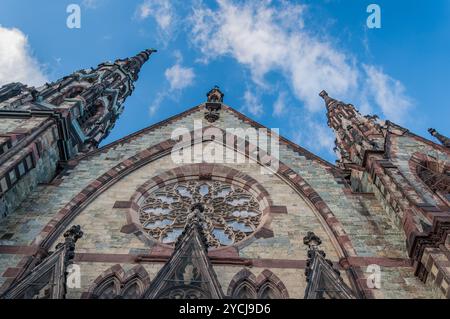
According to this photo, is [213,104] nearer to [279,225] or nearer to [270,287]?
[279,225]

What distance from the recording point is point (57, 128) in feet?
47.0

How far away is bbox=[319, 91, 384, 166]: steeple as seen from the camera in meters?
15.0

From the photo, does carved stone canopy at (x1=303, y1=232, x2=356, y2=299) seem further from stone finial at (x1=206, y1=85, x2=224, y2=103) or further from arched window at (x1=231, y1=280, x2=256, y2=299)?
stone finial at (x1=206, y1=85, x2=224, y2=103)

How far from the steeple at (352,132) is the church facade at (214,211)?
0.43ft

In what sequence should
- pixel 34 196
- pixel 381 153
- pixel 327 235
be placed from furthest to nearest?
1. pixel 381 153
2. pixel 34 196
3. pixel 327 235

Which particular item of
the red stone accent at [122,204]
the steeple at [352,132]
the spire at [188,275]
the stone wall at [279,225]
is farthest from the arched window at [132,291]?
the steeple at [352,132]

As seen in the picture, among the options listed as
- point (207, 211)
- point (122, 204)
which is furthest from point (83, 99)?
point (207, 211)

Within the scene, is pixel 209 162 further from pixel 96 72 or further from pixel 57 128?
pixel 96 72

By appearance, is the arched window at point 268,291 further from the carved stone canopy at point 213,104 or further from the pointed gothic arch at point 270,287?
the carved stone canopy at point 213,104

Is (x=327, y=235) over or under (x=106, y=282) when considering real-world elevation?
over

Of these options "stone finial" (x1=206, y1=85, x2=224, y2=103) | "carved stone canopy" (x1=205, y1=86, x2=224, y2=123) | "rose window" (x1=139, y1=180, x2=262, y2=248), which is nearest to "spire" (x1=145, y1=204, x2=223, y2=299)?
"rose window" (x1=139, y1=180, x2=262, y2=248)

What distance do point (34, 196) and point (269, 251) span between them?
22.9 feet

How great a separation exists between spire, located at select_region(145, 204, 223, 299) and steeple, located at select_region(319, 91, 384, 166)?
719 cm
